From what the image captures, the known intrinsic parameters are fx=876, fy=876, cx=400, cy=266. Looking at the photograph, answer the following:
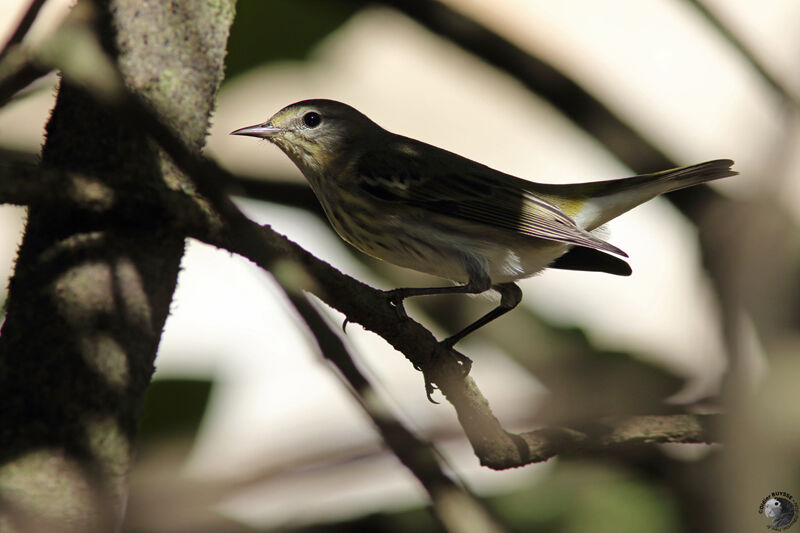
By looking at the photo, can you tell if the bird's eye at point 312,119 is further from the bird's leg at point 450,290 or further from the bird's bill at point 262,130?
the bird's leg at point 450,290

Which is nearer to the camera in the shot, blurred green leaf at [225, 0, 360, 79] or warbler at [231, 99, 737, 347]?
warbler at [231, 99, 737, 347]

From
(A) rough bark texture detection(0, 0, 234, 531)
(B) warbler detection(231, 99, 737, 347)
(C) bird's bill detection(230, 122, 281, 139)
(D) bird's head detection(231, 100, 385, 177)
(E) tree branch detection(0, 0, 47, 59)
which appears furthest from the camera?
(D) bird's head detection(231, 100, 385, 177)

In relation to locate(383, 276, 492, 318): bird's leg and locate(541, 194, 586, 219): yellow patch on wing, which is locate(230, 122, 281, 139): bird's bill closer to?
locate(383, 276, 492, 318): bird's leg

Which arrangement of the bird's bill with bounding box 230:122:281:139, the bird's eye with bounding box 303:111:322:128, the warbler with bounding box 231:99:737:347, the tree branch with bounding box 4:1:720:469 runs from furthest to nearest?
the bird's eye with bounding box 303:111:322:128 < the bird's bill with bounding box 230:122:281:139 < the warbler with bounding box 231:99:737:347 < the tree branch with bounding box 4:1:720:469

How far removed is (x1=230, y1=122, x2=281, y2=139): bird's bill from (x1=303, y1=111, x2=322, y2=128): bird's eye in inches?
5.8

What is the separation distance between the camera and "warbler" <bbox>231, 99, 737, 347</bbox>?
331cm

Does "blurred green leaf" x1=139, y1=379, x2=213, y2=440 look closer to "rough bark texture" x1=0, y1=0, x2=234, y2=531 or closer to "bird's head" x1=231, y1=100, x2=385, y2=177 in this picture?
"rough bark texture" x1=0, y1=0, x2=234, y2=531

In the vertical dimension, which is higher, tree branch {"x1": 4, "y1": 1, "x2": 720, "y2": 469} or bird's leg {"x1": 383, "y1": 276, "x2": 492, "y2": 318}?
bird's leg {"x1": 383, "y1": 276, "x2": 492, "y2": 318}

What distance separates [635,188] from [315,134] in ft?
4.54

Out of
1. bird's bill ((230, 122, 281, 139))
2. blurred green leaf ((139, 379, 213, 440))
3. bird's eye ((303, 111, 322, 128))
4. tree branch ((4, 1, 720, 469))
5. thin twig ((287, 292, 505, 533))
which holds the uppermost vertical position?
bird's eye ((303, 111, 322, 128))

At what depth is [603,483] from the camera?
291 cm

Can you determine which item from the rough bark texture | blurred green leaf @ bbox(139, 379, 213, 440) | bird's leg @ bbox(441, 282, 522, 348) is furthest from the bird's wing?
the rough bark texture

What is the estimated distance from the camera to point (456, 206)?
11.4 feet

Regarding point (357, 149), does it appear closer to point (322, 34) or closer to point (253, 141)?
point (322, 34)
